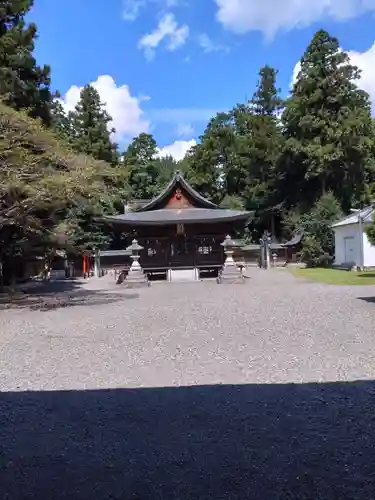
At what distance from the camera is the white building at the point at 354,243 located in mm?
27469

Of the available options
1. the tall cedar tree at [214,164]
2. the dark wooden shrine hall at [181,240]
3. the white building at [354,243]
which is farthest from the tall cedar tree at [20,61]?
the tall cedar tree at [214,164]

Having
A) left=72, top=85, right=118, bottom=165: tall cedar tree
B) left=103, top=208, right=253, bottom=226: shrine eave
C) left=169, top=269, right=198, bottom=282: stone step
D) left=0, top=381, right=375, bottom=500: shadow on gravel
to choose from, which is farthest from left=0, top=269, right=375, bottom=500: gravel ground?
left=72, top=85, right=118, bottom=165: tall cedar tree

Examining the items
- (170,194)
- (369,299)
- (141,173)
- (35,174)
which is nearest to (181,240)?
(170,194)

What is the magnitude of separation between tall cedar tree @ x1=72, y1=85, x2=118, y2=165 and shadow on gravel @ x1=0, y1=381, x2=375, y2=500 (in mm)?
39402

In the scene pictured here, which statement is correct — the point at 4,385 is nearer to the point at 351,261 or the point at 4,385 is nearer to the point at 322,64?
the point at 351,261

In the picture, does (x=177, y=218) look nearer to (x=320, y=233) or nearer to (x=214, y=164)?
(x=320, y=233)

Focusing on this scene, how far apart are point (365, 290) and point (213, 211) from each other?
11.9m

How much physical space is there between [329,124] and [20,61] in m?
27.8

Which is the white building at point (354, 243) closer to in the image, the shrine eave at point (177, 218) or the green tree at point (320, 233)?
the green tree at point (320, 233)

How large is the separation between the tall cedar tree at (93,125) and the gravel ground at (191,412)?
35.6 metres

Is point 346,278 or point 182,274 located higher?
point 182,274

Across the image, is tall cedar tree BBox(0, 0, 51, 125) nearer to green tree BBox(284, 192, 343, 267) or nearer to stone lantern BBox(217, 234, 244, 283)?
stone lantern BBox(217, 234, 244, 283)

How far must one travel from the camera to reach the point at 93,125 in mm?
43781

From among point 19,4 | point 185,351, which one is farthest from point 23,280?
point 185,351
